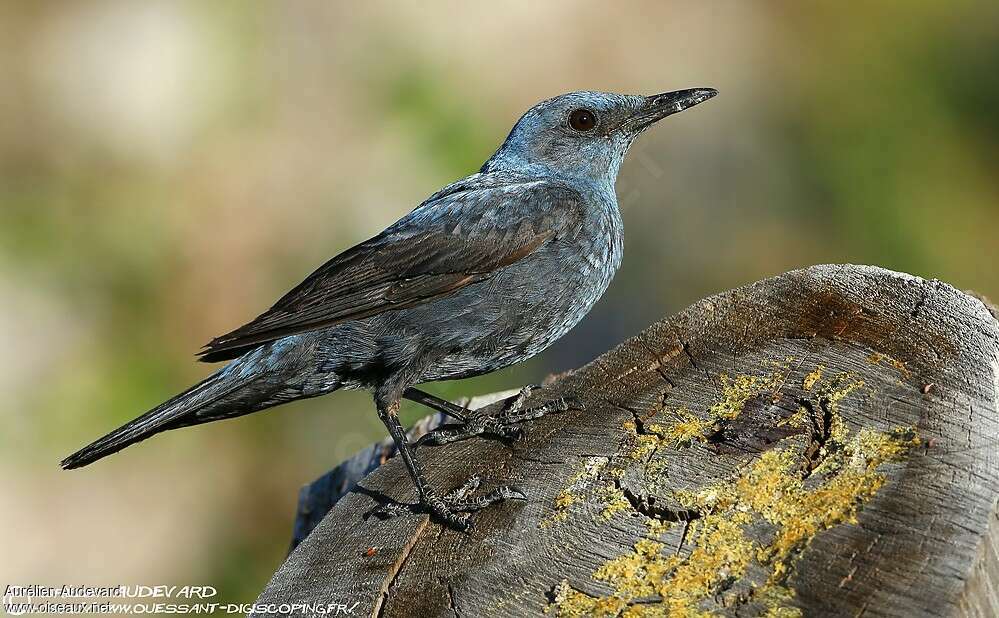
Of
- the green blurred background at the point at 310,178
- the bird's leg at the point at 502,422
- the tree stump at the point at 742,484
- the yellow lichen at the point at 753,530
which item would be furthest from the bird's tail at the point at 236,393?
the green blurred background at the point at 310,178

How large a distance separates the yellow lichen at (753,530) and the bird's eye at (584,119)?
8.37ft

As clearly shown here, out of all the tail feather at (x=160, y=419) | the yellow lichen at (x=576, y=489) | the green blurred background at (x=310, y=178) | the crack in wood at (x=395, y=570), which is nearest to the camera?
the crack in wood at (x=395, y=570)

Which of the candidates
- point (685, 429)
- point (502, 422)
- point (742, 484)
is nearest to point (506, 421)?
point (502, 422)

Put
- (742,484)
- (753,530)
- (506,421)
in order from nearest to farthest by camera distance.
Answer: (753,530) < (742,484) < (506,421)

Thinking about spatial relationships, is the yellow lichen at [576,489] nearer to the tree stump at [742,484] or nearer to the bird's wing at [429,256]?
the tree stump at [742,484]

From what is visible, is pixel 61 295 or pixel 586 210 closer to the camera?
pixel 586 210

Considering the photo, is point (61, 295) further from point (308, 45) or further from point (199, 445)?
point (308, 45)

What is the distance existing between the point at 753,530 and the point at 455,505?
955mm

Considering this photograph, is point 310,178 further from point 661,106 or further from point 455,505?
point 455,505

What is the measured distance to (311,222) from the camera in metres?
7.77

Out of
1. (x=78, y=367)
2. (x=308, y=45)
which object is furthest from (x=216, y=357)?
(x=308, y=45)

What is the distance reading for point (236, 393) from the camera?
14.1 ft

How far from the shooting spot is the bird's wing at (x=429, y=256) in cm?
437

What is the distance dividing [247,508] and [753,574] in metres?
4.76
